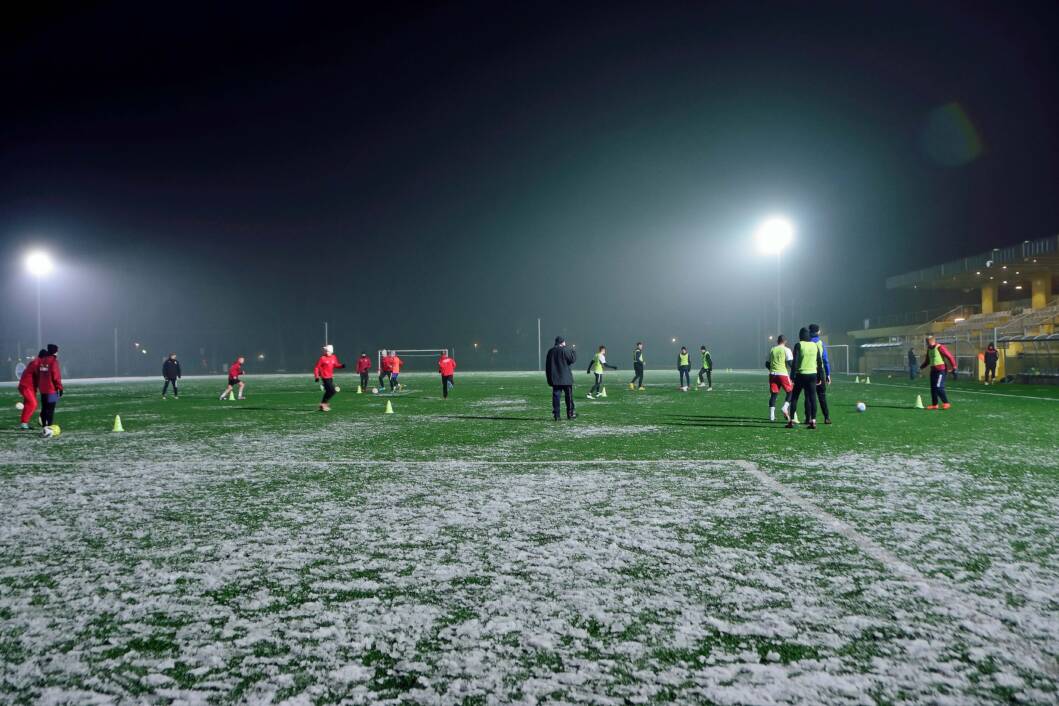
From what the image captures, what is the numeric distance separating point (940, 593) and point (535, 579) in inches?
93.7

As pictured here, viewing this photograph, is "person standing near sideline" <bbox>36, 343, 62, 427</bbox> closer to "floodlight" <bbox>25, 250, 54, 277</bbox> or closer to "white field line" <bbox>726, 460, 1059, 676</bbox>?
"white field line" <bbox>726, 460, 1059, 676</bbox>

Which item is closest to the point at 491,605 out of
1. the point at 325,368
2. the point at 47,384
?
the point at 47,384

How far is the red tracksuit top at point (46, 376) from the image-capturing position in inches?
502

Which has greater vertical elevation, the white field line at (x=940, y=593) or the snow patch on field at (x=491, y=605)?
the snow patch on field at (x=491, y=605)

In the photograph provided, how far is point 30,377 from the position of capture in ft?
42.2

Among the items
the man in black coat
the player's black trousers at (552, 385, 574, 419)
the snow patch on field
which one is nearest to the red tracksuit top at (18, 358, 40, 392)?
the snow patch on field

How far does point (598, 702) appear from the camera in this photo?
2.68m

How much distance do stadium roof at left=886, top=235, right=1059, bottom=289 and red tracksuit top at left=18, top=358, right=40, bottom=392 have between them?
4611 cm

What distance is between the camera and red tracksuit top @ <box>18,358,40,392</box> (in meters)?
12.7

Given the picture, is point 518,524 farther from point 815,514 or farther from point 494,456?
point 494,456

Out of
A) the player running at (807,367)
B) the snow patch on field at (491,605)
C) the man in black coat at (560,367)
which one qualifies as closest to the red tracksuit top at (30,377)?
the snow patch on field at (491,605)

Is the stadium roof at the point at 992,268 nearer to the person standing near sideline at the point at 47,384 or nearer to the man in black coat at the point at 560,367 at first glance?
the man in black coat at the point at 560,367

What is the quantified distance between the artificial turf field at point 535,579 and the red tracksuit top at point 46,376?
12.8 feet

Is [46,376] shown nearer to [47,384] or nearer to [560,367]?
[47,384]
